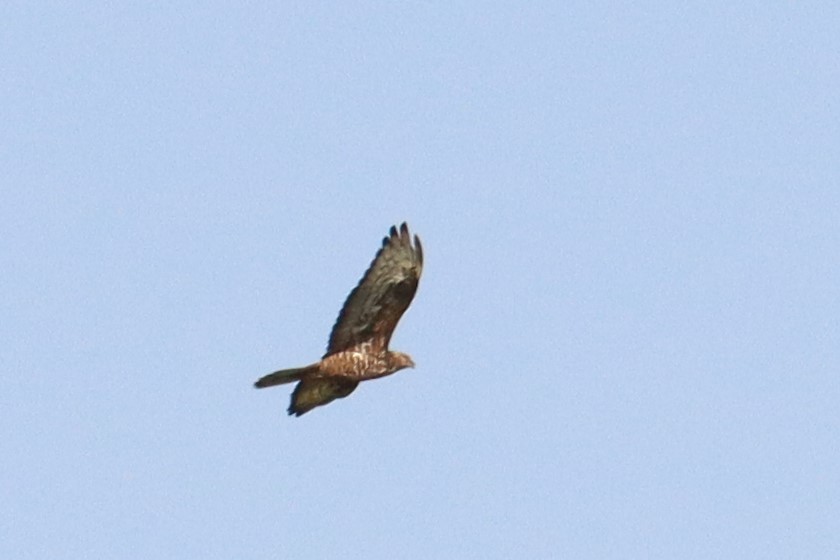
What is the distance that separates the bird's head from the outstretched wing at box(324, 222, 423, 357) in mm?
221

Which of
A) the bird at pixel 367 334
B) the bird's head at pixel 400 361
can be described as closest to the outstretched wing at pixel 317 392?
the bird at pixel 367 334

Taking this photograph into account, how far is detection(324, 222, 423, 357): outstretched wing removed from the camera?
1173 inches

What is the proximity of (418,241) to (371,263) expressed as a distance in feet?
2.31

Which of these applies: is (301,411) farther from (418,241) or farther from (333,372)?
(418,241)

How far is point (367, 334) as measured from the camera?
30531mm

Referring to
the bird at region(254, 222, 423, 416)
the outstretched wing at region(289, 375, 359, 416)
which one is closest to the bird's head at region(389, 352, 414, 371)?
the bird at region(254, 222, 423, 416)

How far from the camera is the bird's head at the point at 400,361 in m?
30.9

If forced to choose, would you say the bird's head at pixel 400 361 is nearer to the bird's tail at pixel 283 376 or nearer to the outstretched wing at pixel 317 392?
the outstretched wing at pixel 317 392

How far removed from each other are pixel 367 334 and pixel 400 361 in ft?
2.23

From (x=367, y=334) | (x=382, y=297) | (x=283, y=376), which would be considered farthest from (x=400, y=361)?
(x=283, y=376)

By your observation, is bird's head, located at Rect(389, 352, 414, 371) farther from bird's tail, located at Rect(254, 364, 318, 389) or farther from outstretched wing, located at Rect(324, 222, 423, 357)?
bird's tail, located at Rect(254, 364, 318, 389)

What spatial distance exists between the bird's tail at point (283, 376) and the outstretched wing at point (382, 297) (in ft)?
1.36

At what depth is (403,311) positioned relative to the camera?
30344 mm

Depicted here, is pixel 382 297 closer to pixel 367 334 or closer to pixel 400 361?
pixel 367 334
